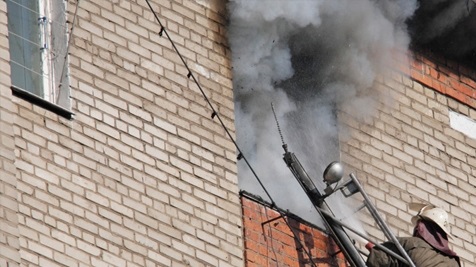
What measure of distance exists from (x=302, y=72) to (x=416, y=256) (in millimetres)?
2113

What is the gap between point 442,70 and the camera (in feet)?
53.7

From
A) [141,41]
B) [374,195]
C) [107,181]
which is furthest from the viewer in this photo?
[374,195]

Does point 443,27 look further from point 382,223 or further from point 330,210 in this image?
point 382,223

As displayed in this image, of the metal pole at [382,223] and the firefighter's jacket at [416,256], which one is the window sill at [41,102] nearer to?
the metal pole at [382,223]

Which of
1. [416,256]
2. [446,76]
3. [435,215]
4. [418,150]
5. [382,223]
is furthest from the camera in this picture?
[446,76]

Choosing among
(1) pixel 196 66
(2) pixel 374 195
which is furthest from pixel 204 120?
(2) pixel 374 195

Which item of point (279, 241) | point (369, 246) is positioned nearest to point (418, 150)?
point (369, 246)

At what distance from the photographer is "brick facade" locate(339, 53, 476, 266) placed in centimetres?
1523

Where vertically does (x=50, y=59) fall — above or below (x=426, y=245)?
above

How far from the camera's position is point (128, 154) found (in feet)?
44.0

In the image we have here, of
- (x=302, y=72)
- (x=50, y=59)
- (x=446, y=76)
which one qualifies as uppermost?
(x=446, y=76)

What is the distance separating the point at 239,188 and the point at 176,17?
1.33 metres

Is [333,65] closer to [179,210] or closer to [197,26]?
[197,26]

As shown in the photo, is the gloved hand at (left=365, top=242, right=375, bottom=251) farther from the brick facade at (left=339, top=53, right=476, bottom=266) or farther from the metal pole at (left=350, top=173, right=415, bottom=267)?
the brick facade at (left=339, top=53, right=476, bottom=266)
